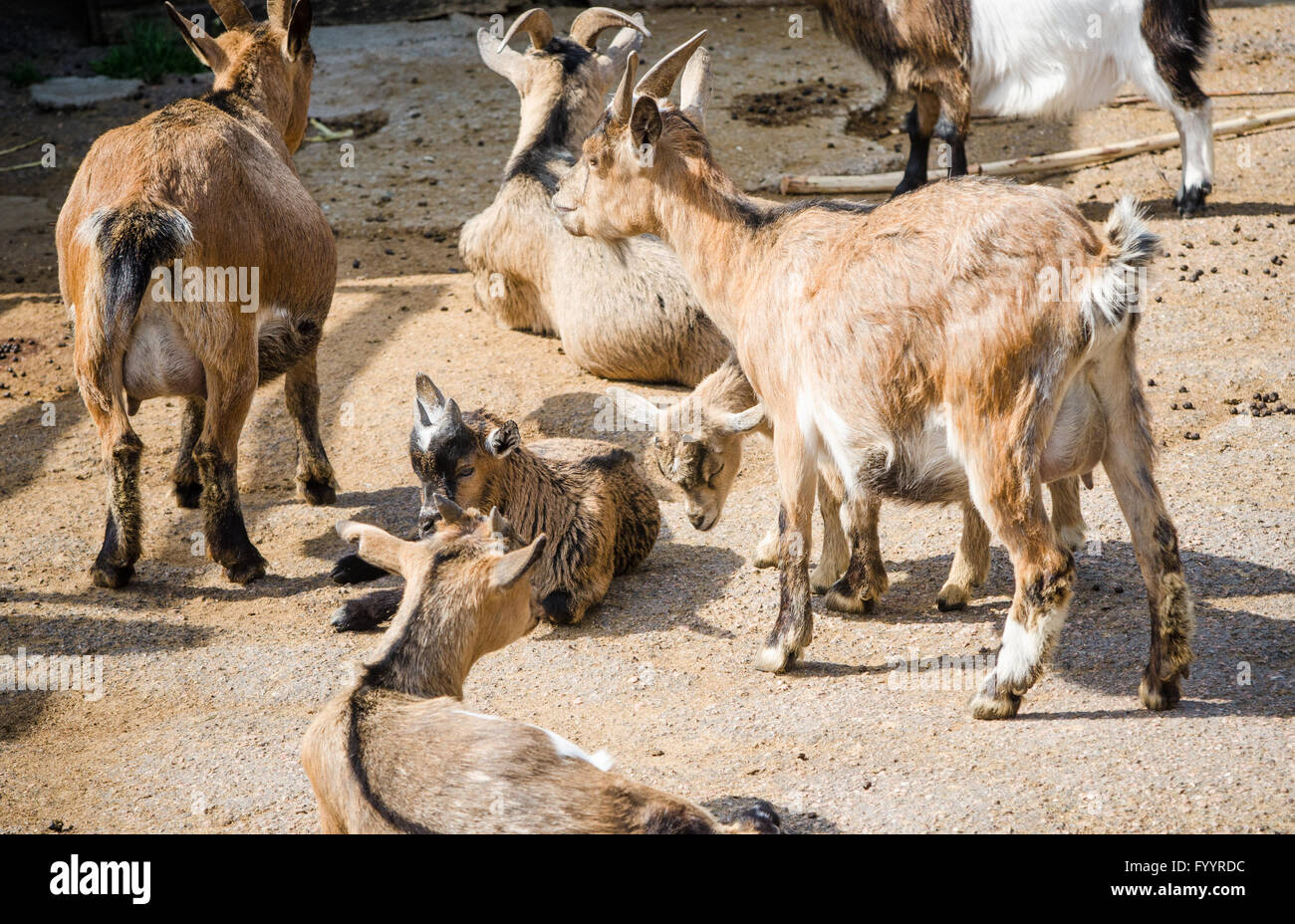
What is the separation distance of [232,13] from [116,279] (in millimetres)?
2473

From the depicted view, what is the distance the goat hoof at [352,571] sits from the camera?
5770 millimetres

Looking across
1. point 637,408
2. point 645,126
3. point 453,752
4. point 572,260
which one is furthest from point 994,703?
point 572,260

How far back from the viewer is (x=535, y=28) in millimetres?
8555

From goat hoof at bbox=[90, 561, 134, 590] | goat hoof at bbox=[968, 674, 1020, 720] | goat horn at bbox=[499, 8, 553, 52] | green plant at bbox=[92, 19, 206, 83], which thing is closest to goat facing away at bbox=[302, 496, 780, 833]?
goat hoof at bbox=[968, 674, 1020, 720]

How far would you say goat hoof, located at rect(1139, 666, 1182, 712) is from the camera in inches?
168

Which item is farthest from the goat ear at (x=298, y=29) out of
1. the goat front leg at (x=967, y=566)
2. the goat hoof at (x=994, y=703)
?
the goat hoof at (x=994, y=703)

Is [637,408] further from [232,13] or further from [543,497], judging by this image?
[232,13]

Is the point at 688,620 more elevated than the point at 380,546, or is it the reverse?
the point at 380,546

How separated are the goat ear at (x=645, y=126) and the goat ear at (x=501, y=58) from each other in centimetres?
376

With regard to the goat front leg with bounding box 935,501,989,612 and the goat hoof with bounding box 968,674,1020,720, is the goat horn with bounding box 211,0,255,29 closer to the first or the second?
the goat front leg with bounding box 935,501,989,612

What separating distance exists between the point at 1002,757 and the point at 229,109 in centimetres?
477

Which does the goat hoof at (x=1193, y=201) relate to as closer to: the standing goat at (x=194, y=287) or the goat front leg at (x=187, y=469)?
the standing goat at (x=194, y=287)

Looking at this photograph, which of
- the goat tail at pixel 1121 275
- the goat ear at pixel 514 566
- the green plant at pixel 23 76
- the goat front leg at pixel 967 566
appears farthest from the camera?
the green plant at pixel 23 76

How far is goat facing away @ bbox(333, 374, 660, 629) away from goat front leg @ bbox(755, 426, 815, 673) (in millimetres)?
952
